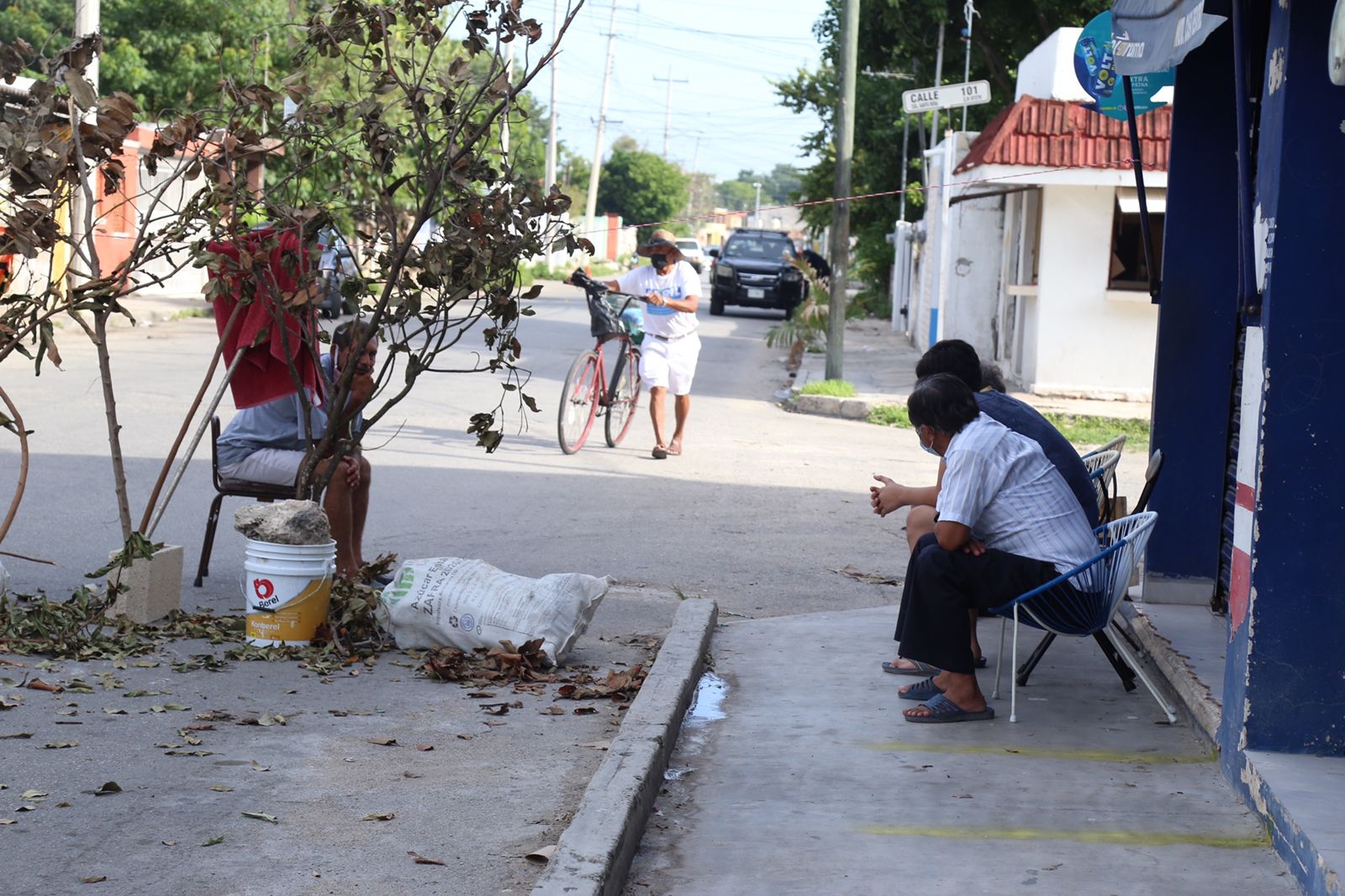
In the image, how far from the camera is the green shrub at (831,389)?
17.1 m

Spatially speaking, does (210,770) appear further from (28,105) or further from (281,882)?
(28,105)

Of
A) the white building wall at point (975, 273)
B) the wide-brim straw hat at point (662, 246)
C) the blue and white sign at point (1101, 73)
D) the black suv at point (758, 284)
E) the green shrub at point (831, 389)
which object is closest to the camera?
the blue and white sign at point (1101, 73)

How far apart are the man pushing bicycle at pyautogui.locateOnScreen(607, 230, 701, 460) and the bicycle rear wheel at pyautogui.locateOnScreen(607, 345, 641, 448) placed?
382 mm

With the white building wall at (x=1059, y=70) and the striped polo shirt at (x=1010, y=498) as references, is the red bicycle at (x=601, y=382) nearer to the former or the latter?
the striped polo shirt at (x=1010, y=498)

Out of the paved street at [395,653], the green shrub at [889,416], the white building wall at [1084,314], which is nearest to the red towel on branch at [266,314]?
the paved street at [395,653]

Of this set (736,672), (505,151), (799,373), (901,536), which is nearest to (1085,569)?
(736,672)

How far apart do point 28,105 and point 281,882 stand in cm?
377

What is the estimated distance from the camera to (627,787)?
4.32m

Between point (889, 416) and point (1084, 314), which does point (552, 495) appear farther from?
point (1084, 314)

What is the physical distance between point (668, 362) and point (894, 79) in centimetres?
2471

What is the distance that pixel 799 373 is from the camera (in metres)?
20.4

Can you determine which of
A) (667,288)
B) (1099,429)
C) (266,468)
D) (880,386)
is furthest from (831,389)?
(266,468)

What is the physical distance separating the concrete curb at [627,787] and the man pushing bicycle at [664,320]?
609cm

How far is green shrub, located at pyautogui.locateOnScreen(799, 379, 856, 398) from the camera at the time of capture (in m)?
17.1
